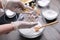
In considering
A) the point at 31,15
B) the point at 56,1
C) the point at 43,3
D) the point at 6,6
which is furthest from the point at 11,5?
the point at 56,1

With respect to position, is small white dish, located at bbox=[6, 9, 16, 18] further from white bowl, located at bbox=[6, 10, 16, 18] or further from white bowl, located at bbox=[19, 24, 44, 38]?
white bowl, located at bbox=[19, 24, 44, 38]

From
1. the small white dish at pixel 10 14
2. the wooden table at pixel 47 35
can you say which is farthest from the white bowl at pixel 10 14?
the wooden table at pixel 47 35

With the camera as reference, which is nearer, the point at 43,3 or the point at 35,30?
the point at 35,30

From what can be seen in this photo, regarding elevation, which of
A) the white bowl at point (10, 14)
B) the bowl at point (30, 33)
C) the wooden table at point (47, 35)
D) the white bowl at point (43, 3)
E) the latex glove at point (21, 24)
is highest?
the white bowl at point (43, 3)

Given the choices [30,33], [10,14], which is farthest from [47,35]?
[10,14]

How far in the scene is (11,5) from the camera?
1041 millimetres

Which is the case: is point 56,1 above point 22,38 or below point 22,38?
above

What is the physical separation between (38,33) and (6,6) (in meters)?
0.29

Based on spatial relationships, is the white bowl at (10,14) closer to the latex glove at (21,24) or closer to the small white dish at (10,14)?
the small white dish at (10,14)

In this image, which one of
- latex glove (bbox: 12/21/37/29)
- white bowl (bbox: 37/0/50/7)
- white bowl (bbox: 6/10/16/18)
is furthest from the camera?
white bowl (bbox: 37/0/50/7)

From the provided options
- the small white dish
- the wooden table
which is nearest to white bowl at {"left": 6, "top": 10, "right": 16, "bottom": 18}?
the small white dish

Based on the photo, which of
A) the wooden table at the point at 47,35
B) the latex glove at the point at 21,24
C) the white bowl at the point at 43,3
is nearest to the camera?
the latex glove at the point at 21,24

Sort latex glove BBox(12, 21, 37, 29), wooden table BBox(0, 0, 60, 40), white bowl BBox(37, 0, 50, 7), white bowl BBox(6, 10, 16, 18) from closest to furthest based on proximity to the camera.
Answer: latex glove BBox(12, 21, 37, 29) < wooden table BBox(0, 0, 60, 40) < white bowl BBox(6, 10, 16, 18) < white bowl BBox(37, 0, 50, 7)

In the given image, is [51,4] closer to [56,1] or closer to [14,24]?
[56,1]
